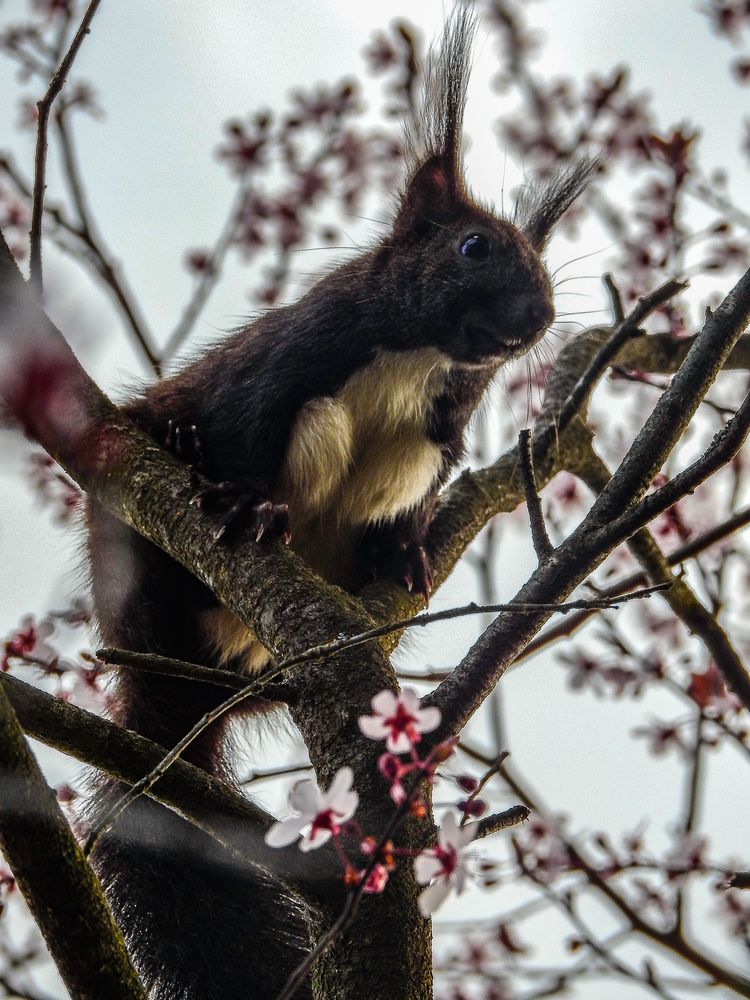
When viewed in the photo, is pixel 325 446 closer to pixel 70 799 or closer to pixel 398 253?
pixel 398 253

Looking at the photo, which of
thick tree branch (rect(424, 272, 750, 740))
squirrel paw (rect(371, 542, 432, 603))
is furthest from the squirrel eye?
thick tree branch (rect(424, 272, 750, 740))

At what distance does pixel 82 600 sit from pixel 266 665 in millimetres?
828

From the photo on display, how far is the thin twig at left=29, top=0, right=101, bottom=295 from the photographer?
2621 mm

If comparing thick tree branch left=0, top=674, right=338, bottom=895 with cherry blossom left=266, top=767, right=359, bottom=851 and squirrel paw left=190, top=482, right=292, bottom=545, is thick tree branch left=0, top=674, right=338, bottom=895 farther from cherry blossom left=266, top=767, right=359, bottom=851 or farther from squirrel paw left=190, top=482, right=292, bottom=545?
squirrel paw left=190, top=482, right=292, bottom=545

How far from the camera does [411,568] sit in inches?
137

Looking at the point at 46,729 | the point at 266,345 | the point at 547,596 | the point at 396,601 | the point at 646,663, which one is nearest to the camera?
the point at 46,729

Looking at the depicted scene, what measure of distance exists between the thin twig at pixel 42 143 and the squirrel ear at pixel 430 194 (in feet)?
5.16

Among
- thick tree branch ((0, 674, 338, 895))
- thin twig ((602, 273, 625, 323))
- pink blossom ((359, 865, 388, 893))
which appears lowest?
pink blossom ((359, 865, 388, 893))

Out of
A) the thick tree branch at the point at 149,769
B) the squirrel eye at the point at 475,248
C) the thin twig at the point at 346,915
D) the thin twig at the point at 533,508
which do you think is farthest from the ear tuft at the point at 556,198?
the thin twig at the point at 346,915

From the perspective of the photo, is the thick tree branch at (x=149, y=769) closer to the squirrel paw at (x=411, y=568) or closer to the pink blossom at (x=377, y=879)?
the pink blossom at (x=377, y=879)

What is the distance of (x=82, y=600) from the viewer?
12.9 ft

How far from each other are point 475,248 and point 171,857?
235 centimetres

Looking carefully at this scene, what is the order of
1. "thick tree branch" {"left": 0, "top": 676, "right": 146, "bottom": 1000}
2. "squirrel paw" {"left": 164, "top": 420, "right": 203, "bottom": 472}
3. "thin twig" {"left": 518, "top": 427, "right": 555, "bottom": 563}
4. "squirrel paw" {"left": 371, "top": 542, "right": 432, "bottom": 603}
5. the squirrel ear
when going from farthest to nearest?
the squirrel ear, "squirrel paw" {"left": 371, "top": 542, "right": 432, "bottom": 603}, "squirrel paw" {"left": 164, "top": 420, "right": 203, "bottom": 472}, "thin twig" {"left": 518, "top": 427, "right": 555, "bottom": 563}, "thick tree branch" {"left": 0, "top": 676, "right": 146, "bottom": 1000}

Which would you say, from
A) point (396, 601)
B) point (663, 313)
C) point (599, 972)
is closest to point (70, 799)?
point (396, 601)
